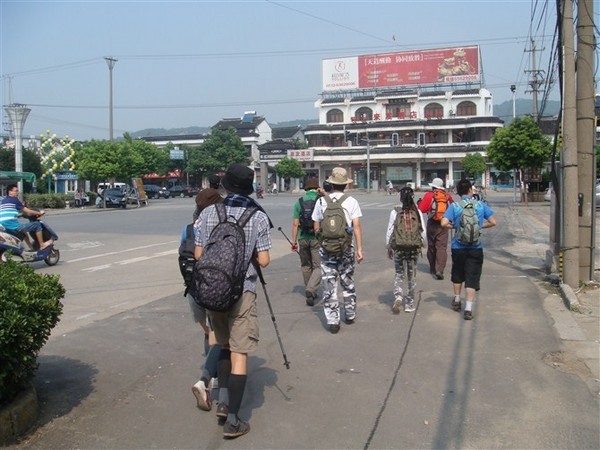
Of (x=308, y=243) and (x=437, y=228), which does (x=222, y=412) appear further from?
(x=437, y=228)

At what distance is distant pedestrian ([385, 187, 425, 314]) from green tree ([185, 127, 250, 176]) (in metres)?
65.7

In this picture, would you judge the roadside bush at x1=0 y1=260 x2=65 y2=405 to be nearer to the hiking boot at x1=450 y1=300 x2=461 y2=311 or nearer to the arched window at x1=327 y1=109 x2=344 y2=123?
the hiking boot at x1=450 y1=300 x2=461 y2=311

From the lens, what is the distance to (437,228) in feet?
35.7

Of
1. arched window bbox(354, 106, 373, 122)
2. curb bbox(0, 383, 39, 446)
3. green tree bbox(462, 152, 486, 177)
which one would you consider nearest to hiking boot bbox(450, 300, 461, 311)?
curb bbox(0, 383, 39, 446)

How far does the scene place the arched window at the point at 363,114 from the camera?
8281 cm

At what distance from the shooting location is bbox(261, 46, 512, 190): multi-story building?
75125mm

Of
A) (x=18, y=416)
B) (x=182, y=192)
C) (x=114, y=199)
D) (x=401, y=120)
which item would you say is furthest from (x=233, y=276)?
(x=401, y=120)

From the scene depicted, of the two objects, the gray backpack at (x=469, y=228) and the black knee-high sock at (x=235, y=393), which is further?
the gray backpack at (x=469, y=228)

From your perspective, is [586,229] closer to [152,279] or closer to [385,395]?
[385,395]

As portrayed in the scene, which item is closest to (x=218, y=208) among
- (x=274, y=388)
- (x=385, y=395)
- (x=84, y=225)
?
(x=274, y=388)

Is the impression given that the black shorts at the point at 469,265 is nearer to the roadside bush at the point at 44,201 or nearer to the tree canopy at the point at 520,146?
the tree canopy at the point at 520,146

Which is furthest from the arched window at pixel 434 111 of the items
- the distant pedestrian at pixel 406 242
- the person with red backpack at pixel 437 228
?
the distant pedestrian at pixel 406 242

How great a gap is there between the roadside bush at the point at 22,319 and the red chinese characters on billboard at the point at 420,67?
79362 millimetres

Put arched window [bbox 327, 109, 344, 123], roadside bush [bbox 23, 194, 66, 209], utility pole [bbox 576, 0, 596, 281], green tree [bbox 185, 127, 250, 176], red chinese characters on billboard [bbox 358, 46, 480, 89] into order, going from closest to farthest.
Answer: utility pole [bbox 576, 0, 596, 281] → roadside bush [bbox 23, 194, 66, 209] → green tree [bbox 185, 127, 250, 176] → red chinese characters on billboard [bbox 358, 46, 480, 89] → arched window [bbox 327, 109, 344, 123]
